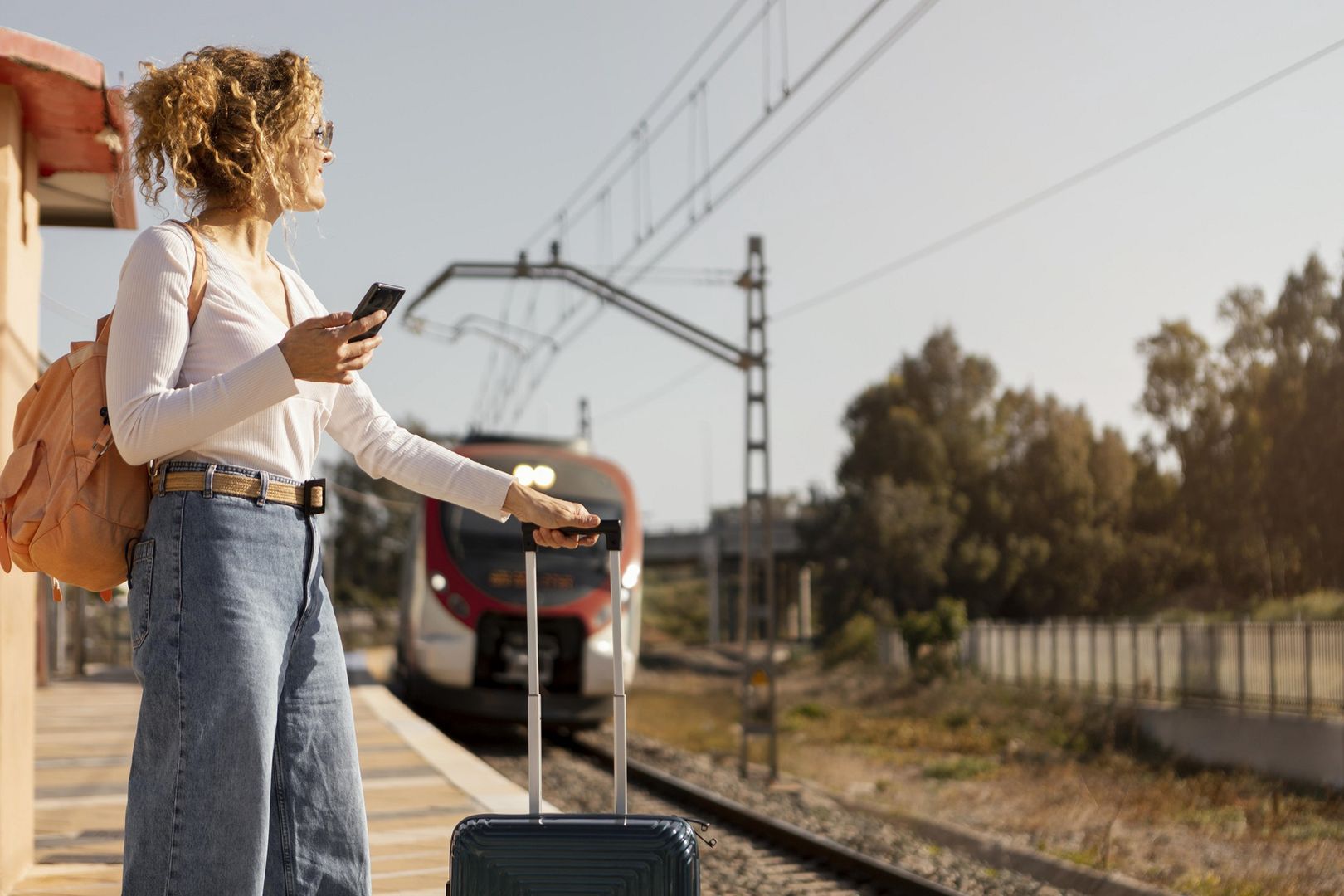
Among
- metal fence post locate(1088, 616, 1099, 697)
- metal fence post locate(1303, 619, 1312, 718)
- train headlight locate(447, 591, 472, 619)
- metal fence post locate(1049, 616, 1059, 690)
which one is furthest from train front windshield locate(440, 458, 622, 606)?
metal fence post locate(1049, 616, 1059, 690)

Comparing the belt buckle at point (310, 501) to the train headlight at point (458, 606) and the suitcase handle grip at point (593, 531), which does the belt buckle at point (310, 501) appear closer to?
the suitcase handle grip at point (593, 531)

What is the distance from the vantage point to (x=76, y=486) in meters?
2.09

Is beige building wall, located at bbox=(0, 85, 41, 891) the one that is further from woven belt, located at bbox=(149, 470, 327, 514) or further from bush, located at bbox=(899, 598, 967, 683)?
bush, located at bbox=(899, 598, 967, 683)

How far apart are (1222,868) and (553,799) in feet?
14.8

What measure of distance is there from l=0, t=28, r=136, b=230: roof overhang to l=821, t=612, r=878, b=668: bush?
117ft

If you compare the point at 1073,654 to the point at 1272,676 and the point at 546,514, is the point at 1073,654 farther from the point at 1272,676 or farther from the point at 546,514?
the point at 546,514

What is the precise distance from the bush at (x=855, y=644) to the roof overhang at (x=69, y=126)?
35.8 m

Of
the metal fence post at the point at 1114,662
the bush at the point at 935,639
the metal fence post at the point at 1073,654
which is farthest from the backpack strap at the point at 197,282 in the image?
the bush at the point at 935,639

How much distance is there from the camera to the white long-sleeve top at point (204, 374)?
2039mm

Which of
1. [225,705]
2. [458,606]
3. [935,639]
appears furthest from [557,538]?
[935,639]

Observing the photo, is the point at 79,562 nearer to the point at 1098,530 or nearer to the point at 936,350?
the point at 1098,530

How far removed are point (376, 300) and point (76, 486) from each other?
53 cm

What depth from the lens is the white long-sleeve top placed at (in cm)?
204

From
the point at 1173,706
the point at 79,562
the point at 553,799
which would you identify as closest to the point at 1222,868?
the point at 553,799
